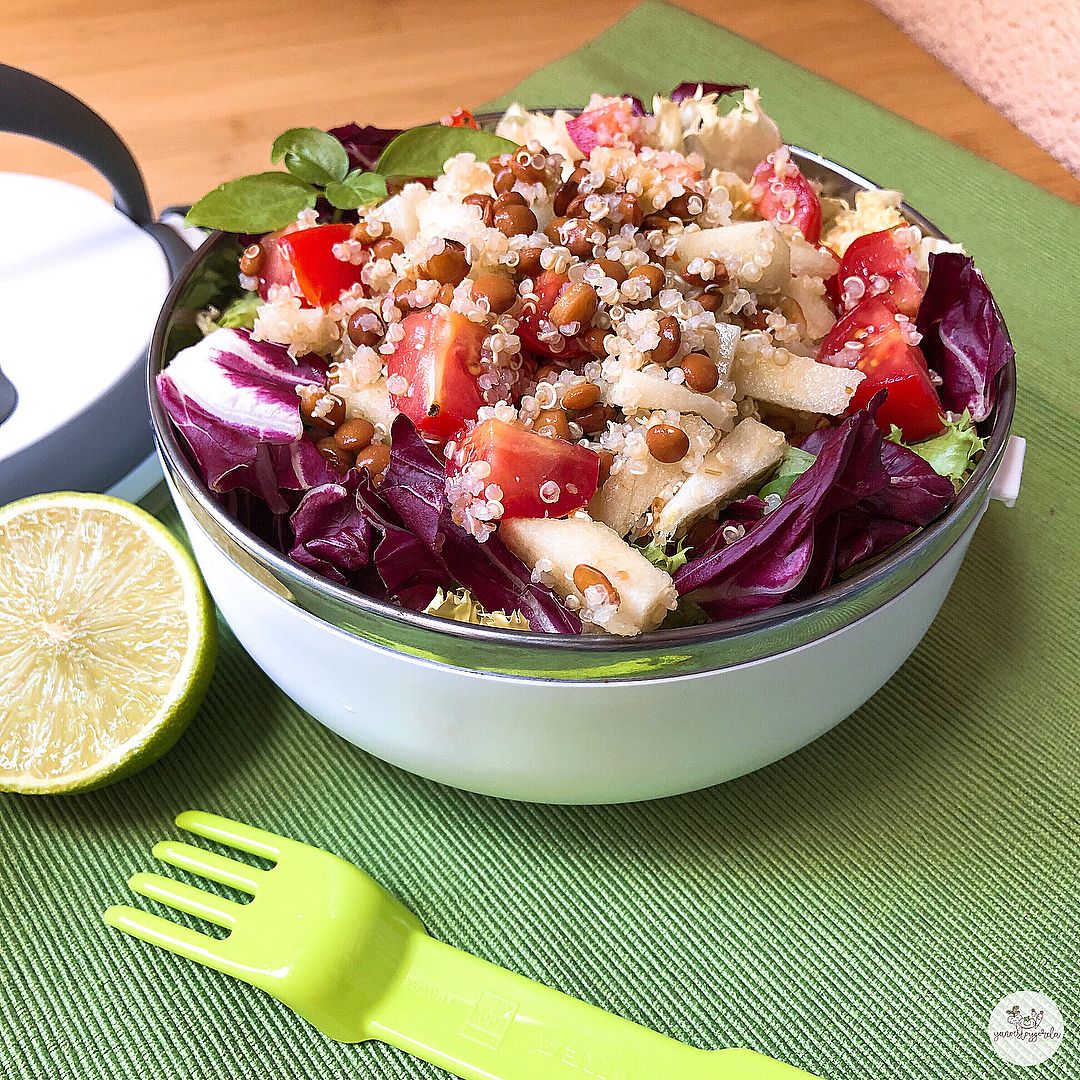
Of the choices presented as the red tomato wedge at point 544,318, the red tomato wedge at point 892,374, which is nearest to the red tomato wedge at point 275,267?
the red tomato wedge at point 544,318

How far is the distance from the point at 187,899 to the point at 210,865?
4 centimetres

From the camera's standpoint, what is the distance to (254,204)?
135 centimetres

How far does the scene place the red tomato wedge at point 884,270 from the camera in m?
1.28

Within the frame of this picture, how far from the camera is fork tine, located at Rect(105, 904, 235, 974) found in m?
1.11

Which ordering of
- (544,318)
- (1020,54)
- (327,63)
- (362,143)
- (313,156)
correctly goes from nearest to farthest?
(544,318) < (313,156) < (362,143) < (1020,54) < (327,63)

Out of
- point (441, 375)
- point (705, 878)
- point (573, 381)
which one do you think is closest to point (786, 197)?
point (573, 381)

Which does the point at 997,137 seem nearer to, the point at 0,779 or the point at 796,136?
the point at 796,136

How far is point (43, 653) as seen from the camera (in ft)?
4.23

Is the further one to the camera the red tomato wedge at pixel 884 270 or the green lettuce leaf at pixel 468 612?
the red tomato wedge at pixel 884 270

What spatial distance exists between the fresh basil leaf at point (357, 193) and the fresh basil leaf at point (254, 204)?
3 centimetres

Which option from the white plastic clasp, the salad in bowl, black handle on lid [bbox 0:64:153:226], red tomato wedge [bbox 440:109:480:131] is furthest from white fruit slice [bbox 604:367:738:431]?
black handle on lid [bbox 0:64:153:226]

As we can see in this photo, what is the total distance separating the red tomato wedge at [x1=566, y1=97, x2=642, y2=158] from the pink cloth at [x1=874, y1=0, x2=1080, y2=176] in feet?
4.43

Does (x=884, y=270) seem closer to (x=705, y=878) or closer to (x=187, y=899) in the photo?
(x=705, y=878)

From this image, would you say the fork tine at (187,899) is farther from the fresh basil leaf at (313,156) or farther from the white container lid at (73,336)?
the fresh basil leaf at (313,156)
